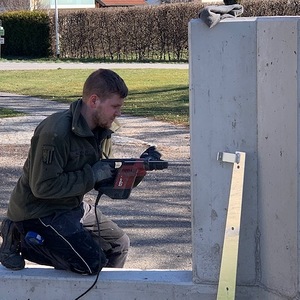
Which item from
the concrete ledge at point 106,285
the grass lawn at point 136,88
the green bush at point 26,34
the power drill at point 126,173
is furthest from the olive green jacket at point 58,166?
the green bush at point 26,34

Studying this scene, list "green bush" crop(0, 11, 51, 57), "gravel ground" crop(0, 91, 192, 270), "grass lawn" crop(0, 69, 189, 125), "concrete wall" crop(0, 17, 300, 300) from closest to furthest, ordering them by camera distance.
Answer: "concrete wall" crop(0, 17, 300, 300) → "gravel ground" crop(0, 91, 192, 270) → "grass lawn" crop(0, 69, 189, 125) → "green bush" crop(0, 11, 51, 57)

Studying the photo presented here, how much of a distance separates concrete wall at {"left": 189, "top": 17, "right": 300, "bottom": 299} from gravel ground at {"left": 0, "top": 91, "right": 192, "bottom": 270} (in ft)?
3.97

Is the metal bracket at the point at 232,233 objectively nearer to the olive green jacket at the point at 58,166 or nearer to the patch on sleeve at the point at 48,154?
the olive green jacket at the point at 58,166

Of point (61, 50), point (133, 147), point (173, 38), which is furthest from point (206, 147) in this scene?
point (61, 50)

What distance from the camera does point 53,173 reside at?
3994mm

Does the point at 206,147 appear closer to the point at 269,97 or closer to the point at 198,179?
the point at 198,179

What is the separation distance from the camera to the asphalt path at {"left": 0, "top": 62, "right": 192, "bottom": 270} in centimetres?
560

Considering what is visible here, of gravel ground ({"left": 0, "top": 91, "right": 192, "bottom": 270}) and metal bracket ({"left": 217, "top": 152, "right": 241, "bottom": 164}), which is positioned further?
gravel ground ({"left": 0, "top": 91, "right": 192, "bottom": 270})

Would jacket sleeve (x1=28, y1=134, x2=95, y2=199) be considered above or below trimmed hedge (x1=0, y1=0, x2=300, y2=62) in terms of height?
below

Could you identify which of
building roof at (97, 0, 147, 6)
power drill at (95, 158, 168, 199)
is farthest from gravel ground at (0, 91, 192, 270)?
building roof at (97, 0, 147, 6)

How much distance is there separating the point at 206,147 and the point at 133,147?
5.62 meters

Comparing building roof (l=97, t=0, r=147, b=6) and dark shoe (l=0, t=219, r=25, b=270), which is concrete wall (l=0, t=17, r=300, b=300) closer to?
dark shoe (l=0, t=219, r=25, b=270)

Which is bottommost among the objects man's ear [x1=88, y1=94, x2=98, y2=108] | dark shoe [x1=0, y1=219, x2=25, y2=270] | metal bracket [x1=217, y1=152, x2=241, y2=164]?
dark shoe [x1=0, y1=219, x2=25, y2=270]

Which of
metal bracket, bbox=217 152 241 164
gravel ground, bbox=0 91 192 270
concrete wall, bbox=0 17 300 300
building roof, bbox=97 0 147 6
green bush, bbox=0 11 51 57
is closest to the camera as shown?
concrete wall, bbox=0 17 300 300
